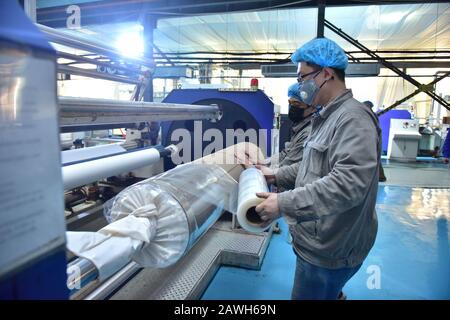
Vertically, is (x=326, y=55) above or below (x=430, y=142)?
above

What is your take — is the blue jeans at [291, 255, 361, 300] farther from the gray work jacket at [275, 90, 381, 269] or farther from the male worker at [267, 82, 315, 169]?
the male worker at [267, 82, 315, 169]

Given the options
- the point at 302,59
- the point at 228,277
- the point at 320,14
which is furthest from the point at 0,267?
the point at 320,14

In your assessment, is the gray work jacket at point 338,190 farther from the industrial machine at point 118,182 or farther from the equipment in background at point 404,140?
the equipment in background at point 404,140

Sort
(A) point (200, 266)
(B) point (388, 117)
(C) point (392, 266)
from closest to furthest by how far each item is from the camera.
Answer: (A) point (200, 266), (C) point (392, 266), (B) point (388, 117)

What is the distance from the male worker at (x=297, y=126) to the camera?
2.12 m

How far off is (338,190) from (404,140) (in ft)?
25.4

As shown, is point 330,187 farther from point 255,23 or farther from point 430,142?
point 430,142

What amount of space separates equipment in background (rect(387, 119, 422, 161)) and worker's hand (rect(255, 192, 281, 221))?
7.63 metres

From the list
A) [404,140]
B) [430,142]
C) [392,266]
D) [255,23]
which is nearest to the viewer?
[392,266]

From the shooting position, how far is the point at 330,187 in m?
1.04

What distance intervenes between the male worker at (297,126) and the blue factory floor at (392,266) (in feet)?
2.57

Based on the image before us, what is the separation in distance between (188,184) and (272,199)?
35 cm

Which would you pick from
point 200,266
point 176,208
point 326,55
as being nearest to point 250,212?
point 176,208
